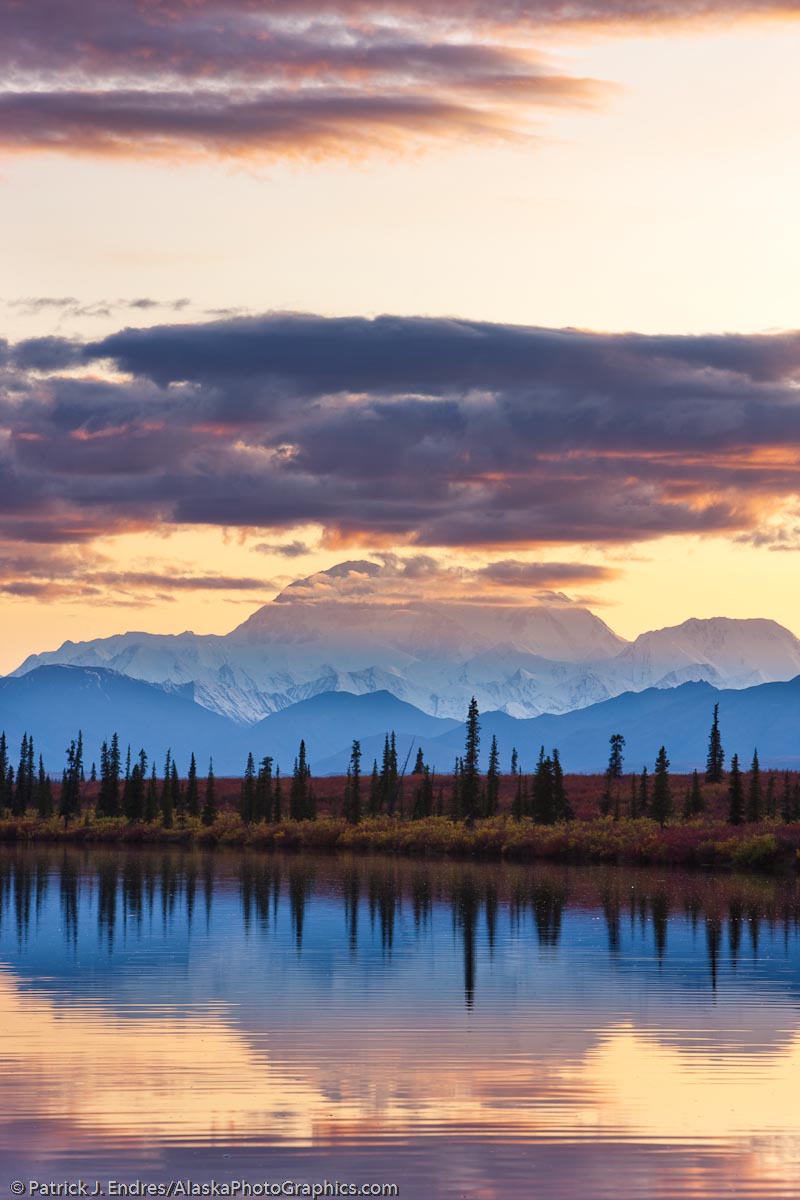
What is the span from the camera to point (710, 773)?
186m

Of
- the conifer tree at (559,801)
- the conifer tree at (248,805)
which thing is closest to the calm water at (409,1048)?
the conifer tree at (559,801)

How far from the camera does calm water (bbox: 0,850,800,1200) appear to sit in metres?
22.9

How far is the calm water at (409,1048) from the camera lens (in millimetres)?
22938

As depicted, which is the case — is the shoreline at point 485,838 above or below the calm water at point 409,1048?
below

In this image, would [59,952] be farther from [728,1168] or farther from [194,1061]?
[728,1168]

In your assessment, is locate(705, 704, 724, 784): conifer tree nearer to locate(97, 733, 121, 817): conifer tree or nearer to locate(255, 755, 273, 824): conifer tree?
locate(255, 755, 273, 824): conifer tree

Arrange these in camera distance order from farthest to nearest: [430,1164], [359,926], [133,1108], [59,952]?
1. [359,926]
2. [59,952]
3. [133,1108]
4. [430,1164]

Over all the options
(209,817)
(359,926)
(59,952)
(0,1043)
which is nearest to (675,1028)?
(0,1043)

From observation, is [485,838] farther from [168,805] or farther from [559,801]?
[168,805]

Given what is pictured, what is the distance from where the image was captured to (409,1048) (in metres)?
32.2

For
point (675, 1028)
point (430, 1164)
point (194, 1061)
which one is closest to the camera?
point (430, 1164)

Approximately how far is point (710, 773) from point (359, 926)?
132466mm

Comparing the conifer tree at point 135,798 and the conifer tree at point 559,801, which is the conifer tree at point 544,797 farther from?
the conifer tree at point 135,798

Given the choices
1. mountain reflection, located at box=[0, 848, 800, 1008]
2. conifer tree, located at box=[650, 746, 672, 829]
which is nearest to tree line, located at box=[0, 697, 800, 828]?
conifer tree, located at box=[650, 746, 672, 829]
